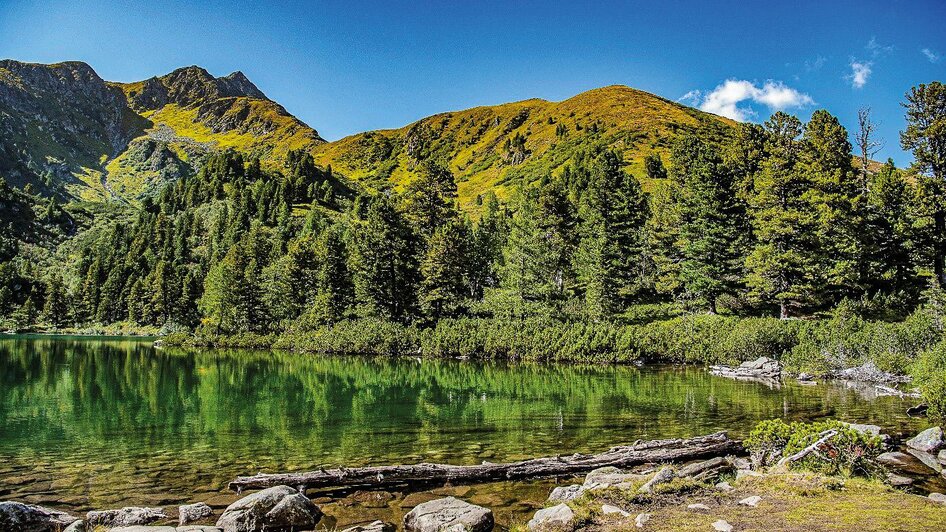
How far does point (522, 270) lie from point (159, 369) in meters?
35.7

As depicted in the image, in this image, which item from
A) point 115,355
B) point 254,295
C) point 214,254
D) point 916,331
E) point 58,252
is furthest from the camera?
point 58,252

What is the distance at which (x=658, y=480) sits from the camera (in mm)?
10930

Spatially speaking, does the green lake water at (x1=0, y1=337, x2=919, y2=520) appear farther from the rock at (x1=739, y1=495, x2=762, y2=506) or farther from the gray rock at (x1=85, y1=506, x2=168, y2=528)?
the rock at (x1=739, y1=495, x2=762, y2=506)

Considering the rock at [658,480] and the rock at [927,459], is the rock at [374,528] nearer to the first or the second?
the rock at [658,480]

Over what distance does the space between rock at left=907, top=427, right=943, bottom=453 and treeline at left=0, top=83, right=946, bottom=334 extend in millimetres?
29186

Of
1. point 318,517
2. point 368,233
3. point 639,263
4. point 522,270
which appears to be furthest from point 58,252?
point 318,517

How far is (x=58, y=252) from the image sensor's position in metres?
148

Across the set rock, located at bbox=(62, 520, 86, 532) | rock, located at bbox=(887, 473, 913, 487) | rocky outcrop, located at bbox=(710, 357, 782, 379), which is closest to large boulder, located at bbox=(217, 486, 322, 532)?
rock, located at bbox=(62, 520, 86, 532)

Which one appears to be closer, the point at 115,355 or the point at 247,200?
the point at 115,355

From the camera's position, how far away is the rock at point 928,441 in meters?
14.6

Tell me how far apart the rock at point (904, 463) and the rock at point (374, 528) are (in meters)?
11.9

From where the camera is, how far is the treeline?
42.7 m

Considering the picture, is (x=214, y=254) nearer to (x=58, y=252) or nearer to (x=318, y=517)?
(x=58, y=252)

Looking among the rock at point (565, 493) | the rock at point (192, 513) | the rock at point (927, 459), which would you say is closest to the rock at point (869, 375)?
the rock at point (927, 459)
